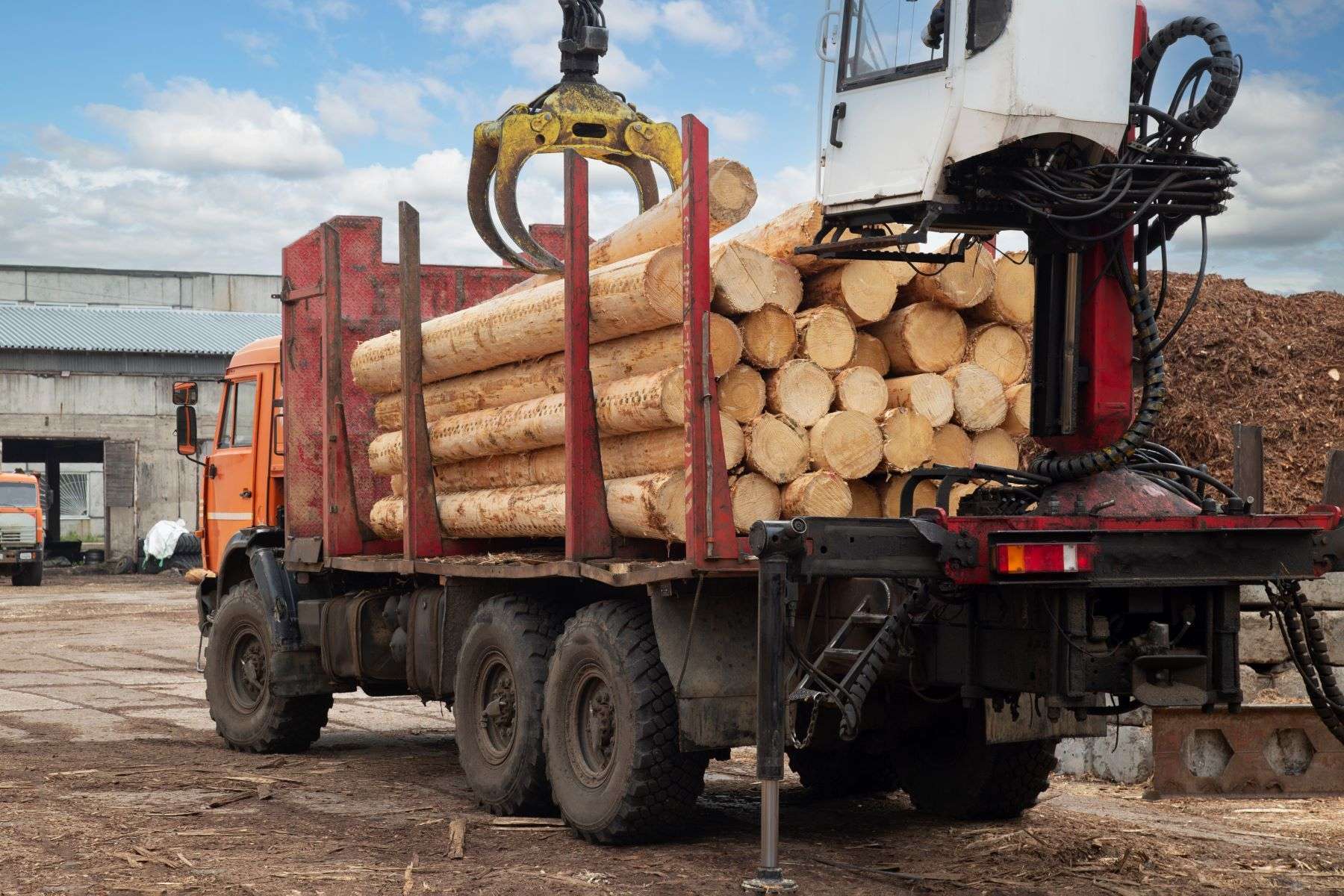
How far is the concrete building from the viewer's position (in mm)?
42031

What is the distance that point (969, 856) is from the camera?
7.45 m

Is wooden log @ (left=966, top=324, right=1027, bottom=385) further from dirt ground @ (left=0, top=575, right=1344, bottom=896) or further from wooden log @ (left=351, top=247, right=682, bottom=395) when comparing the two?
dirt ground @ (left=0, top=575, right=1344, bottom=896)

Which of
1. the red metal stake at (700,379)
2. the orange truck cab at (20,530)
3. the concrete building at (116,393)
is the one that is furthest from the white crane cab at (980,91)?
the concrete building at (116,393)

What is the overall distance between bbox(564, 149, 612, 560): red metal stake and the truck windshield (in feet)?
102

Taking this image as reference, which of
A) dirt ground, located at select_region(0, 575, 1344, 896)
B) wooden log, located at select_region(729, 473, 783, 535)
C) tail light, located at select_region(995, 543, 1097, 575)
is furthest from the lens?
wooden log, located at select_region(729, 473, 783, 535)

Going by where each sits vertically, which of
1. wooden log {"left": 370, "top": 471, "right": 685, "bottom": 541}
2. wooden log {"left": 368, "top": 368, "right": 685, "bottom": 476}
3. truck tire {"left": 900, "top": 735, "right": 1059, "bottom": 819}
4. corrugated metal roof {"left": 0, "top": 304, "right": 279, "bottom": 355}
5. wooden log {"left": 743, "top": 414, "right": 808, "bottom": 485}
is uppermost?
corrugated metal roof {"left": 0, "top": 304, "right": 279, "bottom": 355}

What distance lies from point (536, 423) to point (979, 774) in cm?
287

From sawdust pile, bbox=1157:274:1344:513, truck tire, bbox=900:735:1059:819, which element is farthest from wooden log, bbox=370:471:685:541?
sawdust pile, bbox=1157:274:1344:513

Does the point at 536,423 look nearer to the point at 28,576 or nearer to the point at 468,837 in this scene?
the point at 468,837

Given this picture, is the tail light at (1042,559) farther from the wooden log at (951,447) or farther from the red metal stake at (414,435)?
the red metal stake at (414,435)

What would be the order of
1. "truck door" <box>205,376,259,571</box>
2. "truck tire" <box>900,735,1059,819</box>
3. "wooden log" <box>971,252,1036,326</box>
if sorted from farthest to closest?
"truck door" <box>205,376,259,571</box>, "truck tire" <box>900,735,1059,819</box>, "wooden log" <box>971,252,1036,326</box>

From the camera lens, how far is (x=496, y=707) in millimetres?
8586

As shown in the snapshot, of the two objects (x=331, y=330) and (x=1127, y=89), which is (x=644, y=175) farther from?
(x=1127, y=89)

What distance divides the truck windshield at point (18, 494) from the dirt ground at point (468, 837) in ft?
83.6
